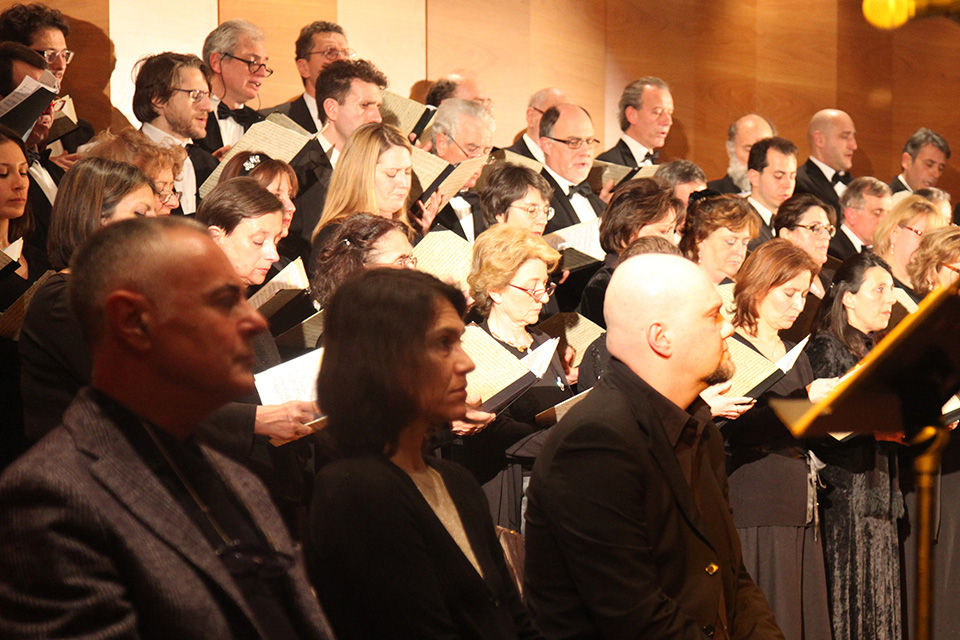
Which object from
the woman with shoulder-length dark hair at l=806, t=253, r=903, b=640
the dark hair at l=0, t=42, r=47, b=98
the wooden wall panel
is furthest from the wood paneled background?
the woman with shoulder-length dark hair at l=806, t=253, r=903, b=640

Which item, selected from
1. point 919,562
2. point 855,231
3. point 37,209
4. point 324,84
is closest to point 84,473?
point 919,562

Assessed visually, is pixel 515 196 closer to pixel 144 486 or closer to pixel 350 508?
pixel 350 508

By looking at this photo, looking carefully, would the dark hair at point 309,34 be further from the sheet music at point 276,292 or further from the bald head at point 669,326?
the bald head at point 669,326

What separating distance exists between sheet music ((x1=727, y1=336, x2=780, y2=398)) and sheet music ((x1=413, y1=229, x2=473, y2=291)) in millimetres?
984

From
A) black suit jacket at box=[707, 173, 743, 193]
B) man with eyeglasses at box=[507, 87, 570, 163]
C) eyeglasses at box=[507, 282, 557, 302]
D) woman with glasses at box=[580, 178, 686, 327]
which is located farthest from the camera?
black suit jacket at box=[707, 173, 743, 193]

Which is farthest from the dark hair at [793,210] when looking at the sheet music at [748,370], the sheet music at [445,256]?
the sheet music at [445,256]

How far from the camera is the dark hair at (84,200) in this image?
263 centimetres

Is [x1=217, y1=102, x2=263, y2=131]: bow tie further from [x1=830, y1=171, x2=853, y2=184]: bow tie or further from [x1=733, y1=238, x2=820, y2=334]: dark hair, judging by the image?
[x1=830, y1=171, x2=853, y2=184]: bow tie

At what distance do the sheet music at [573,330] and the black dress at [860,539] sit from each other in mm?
927

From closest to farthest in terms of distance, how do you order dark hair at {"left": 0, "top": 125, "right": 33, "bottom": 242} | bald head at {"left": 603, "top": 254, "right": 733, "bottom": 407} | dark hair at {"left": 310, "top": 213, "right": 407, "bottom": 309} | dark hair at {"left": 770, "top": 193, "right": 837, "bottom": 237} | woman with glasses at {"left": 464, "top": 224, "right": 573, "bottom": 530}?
bald head at {"left": 603, "top": 254, "right": 733, "bottom": 407}
dark hair at {"left": 310, "top": 213, "right": 407, "bottom": 309}
woman with glasses at {"left": 464, "top": 224, "right": 573, "bottom": 530}
dark hair at {"left": 0, "top": 125, "right": 33, "bottom": 242}
dark hair at {"left": 770, "top": 193, "right": 837, "bottom": 237}

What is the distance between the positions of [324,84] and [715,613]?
3448 mm

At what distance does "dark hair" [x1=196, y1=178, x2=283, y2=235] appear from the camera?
3232 millimetres

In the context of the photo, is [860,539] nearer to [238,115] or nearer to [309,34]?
[238,115]

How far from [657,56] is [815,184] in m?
1.66
